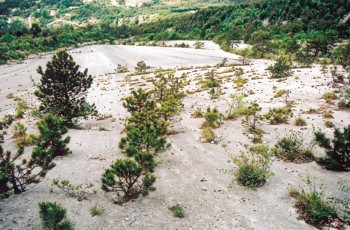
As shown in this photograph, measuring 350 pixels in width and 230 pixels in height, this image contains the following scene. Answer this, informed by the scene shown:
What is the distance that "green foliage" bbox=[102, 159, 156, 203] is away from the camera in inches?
466

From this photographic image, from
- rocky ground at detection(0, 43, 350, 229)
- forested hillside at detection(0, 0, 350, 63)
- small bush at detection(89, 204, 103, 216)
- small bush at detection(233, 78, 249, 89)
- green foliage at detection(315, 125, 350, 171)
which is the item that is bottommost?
rocky ground at detection(0, 43, 350, 229)

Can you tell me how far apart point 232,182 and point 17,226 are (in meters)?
9.32

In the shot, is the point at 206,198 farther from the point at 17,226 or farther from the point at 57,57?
the point at 57,57

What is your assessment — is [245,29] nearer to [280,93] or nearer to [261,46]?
[261,46]

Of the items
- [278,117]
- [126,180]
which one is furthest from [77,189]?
[278,117]

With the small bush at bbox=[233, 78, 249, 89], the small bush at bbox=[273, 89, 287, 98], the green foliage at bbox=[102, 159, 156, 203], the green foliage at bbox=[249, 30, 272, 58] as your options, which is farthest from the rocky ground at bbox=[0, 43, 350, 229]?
the green foliage at bbox=[249, 30, 272, 58]

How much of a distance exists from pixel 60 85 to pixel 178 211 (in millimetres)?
16249

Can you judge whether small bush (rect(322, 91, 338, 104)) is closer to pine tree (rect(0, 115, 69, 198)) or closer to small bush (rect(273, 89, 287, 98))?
small bush (rect(273, 89, 287, 98))

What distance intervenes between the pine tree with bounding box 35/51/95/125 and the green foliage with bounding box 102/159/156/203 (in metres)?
12.6

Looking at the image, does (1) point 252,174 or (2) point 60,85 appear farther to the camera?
(2) point 60,85

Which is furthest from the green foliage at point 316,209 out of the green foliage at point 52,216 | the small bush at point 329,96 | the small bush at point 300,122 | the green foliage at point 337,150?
the small bush at point 329,96

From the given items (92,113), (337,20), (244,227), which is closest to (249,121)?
(244,227)

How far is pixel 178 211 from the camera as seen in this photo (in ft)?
36.2

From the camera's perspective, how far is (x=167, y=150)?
58.7 feet
